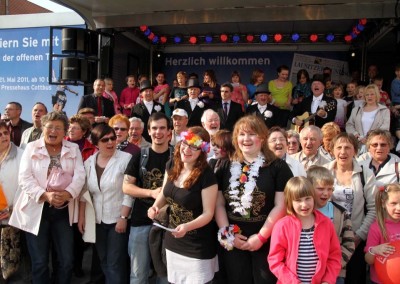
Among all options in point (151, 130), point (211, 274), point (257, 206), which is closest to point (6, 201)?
point (151, 130)

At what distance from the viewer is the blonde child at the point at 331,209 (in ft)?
9.11

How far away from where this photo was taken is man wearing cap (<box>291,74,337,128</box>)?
6.07 m

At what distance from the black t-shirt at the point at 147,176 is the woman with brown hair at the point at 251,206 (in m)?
0.61

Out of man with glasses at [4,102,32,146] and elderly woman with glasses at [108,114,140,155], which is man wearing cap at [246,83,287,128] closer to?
elderly woman with glasses at [108,114,140,155]

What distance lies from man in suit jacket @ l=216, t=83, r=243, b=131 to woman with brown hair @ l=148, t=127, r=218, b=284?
3.27 metres

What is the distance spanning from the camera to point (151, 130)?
319 centimetres


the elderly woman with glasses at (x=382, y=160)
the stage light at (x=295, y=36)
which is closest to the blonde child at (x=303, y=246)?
the elderly woman with glasses at (x=382, y=160)

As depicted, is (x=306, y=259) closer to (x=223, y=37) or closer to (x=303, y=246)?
(x=303, y=246)

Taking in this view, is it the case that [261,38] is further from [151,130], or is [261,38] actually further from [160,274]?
[160,274]

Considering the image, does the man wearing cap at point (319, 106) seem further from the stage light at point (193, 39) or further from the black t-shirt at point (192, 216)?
the stage light at point (193, 39)

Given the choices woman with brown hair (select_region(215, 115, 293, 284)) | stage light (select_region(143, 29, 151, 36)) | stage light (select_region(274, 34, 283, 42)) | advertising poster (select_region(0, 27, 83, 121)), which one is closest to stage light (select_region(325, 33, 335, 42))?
stage light (select_region(274, 34, 283, 42))

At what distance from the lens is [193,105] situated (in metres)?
6.32

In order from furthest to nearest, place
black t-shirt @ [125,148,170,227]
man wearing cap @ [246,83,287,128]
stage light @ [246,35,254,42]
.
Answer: stage light @ [246,35,254,42] < man wearing cap @ [246,83,287,128] < black t-shirt @ [125,148,170,227]

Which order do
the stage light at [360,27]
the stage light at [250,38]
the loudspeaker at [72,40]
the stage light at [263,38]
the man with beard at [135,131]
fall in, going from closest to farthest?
1. the man with beard at [135,131]
2. the loudspeaker at [72,40]
3. the stage light at [360,27]
4. the stage light at [263,38]
5. the stage light at [250,38]
